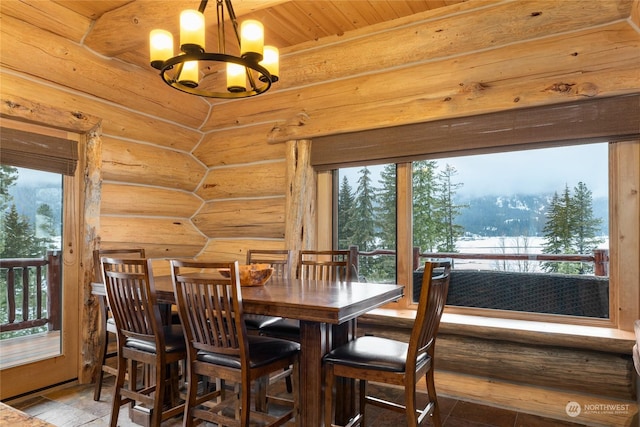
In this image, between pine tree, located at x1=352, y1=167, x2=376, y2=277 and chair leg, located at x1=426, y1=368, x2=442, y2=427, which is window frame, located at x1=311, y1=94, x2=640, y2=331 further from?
chair leg, located at x1=426, y1=368, x2=442, y2=427

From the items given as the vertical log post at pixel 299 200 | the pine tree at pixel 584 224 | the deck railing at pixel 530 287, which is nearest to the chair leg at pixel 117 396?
the vertical log post at pixel 299 200

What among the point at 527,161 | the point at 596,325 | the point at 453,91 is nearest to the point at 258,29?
the point at 453,91

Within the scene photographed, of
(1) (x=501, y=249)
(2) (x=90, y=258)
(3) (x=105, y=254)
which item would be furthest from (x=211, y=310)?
(1) (x=501, y=249)

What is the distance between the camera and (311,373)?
219 cm

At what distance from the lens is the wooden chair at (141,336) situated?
93.9 inches

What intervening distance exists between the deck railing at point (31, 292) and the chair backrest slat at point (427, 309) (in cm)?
297

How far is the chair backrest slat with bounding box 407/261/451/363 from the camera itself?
80.4 inches

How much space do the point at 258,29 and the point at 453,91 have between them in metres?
1.72

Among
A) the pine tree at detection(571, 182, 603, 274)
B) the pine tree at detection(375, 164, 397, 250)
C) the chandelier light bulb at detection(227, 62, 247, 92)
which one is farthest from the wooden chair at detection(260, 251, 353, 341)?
the pine tree at detection(571, 182, 603, 274)

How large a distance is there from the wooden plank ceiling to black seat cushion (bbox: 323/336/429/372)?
2.29m

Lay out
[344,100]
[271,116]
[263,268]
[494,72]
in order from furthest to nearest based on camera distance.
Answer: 1. [271,116]
2. [344,100]
3. [494,72]
4. [263,268]

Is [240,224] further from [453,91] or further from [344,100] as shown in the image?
[453,91]

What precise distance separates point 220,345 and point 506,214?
7.98 feet

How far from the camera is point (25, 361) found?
10.6ft
